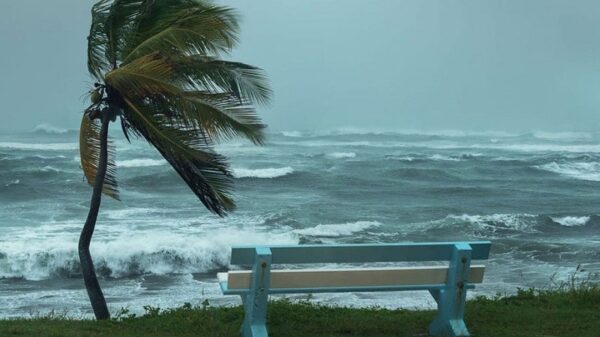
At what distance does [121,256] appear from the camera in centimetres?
1467

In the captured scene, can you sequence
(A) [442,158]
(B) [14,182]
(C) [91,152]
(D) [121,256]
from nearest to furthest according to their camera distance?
(C) [91,152], (D) [121,256], (B) [14,182], (A) [442,158]

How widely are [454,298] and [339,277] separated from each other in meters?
0.96

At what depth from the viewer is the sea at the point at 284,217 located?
12.5 meters

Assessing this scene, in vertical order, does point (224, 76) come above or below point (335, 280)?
above

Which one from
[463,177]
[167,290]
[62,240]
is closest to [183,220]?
[62,240]

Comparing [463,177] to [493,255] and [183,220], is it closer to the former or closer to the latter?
[183,220]

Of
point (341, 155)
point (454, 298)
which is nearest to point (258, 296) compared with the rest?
point (454, 298)

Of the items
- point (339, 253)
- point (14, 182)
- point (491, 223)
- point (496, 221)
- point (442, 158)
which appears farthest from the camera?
point (442, 158)

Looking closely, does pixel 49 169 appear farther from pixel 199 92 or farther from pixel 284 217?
pixel 199 92

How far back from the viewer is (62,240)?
1628 centimetres

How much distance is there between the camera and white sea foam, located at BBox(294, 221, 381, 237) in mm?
18391

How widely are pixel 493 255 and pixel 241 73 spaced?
843 cm

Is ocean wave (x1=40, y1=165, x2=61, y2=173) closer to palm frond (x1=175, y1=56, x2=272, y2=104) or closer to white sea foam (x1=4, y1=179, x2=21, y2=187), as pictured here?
white sea foam (x1=4, y1=179, x2=21, y2=187)

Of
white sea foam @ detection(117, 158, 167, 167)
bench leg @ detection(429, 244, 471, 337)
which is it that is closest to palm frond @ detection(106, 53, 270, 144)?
bench leg @ detection(429, 244, 471, 337)
